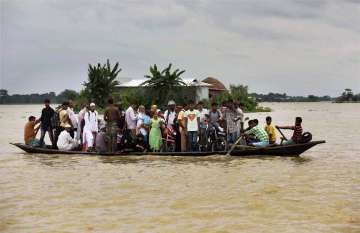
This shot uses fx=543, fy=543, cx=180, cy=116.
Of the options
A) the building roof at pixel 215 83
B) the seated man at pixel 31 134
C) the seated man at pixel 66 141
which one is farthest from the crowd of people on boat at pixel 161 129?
the building roof at pixel 215 83

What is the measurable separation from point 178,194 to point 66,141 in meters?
6.53

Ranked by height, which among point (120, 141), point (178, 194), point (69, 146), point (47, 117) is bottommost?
point (178, 194)

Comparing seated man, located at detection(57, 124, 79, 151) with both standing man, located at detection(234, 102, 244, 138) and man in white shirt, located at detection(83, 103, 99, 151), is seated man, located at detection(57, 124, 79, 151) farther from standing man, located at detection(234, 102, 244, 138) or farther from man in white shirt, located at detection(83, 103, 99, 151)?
standing man, located at detection(234, 102, 244, 138)

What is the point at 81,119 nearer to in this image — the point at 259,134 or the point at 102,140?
the point at 102,140

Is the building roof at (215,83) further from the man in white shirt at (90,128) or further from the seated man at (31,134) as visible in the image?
the man in white shirt at (90,128)

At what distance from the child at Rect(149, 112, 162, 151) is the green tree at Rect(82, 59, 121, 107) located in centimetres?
2891

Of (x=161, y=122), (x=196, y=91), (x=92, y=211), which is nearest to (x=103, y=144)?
(x=161, y=122)

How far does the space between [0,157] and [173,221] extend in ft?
36.6

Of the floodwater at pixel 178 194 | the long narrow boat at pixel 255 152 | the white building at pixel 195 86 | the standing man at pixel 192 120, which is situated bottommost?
the floodwater at pixel 178 194

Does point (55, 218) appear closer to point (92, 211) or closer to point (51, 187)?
point (92, 211)

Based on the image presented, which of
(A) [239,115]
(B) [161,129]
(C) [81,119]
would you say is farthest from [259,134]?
(C) [81,119]

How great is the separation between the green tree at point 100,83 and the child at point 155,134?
28.9 meters

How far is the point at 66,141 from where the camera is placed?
1619 centimetres

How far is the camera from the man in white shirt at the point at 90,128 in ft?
51.8
